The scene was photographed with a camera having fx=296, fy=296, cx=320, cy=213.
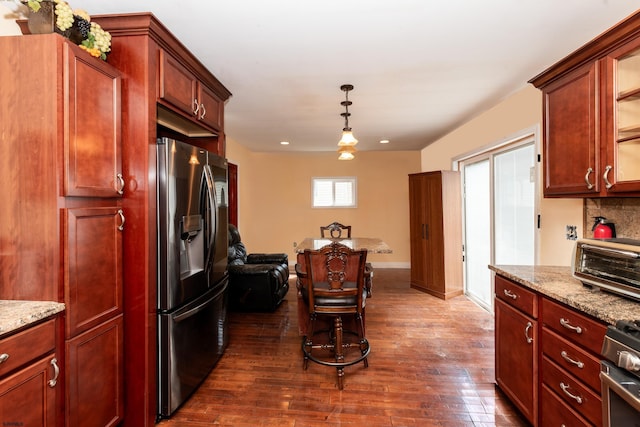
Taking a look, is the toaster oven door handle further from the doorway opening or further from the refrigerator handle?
the refrigerator handle

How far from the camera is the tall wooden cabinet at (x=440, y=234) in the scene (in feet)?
14.2

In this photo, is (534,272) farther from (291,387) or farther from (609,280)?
(291,387)

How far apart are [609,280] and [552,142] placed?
104 centimetres

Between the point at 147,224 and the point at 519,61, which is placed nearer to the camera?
the point at 147,224

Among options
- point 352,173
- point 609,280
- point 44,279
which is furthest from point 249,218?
point 609,280

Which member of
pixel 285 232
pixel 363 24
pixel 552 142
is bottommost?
pixel 285 232

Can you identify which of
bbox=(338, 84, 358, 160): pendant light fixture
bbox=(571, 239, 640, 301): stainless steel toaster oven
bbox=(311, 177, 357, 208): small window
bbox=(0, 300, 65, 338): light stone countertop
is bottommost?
bbox=(0, 300, 65, 338): light stone countertop

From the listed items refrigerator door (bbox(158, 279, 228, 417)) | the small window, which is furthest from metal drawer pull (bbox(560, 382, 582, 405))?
the small window

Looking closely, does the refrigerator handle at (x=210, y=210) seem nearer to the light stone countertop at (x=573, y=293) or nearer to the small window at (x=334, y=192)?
the light stone countertop at (x=573, y=293)

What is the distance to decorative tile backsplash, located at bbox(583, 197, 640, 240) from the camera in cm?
188

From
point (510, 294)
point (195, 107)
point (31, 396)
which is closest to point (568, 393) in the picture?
point (510, 294)

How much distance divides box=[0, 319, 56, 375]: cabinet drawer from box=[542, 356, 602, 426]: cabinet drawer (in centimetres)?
240

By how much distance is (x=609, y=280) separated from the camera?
148cm

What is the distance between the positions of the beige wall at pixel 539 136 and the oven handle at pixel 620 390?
4.74 feet
